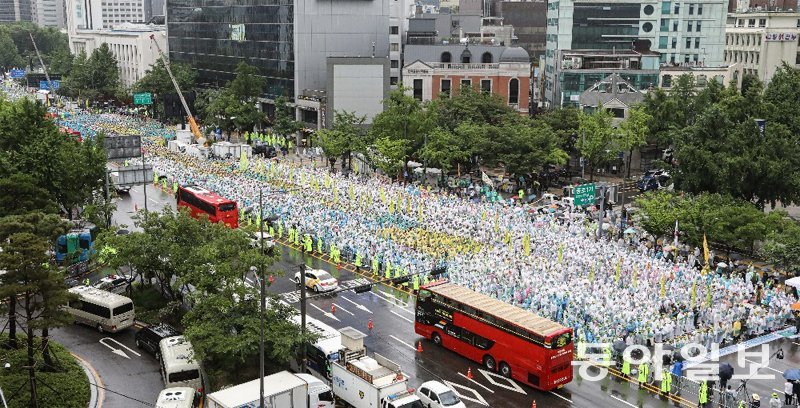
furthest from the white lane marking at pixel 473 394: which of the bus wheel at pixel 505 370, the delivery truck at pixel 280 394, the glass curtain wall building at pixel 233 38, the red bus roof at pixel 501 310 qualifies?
the glass curtain wall building at pixel 233 38

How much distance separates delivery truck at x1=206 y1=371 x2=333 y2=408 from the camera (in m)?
21.7

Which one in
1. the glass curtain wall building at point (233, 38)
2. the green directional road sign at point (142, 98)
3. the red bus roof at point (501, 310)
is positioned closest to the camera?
the red bus roof at point (501, 310)

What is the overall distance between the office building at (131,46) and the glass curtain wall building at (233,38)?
12.3 ft

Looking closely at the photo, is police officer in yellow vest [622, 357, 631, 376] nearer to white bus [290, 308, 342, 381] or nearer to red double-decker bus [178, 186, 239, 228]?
white bus [290, 308, 342, 381]

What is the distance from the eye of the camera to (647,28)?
8606 cm

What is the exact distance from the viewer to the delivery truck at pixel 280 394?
71.2 feet

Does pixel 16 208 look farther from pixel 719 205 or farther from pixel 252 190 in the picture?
pixel 719 205

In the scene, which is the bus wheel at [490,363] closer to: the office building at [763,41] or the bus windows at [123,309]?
the bus windows at [123,309]

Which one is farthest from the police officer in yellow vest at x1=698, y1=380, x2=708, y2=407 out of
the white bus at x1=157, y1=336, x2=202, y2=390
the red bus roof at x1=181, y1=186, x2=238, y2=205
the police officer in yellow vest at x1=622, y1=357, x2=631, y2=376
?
the red bus roof at x1=181, y1=186, x2=238, y2=205

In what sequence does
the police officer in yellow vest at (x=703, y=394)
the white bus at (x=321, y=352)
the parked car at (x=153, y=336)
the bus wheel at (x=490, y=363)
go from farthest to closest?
the parked car at (x=153, y=336)
the bus wheel at (x=490, y=363)
the white bus at (x=321, y=352)
the police officer in yellow vest at (x=703, y=394)

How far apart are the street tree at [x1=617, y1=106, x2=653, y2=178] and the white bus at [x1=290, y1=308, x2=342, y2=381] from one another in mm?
38332

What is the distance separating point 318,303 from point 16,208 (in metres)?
14.9

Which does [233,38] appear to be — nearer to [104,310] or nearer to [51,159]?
[51,159]

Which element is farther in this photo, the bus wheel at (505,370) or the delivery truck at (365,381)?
the bus wheel at (505,370)
